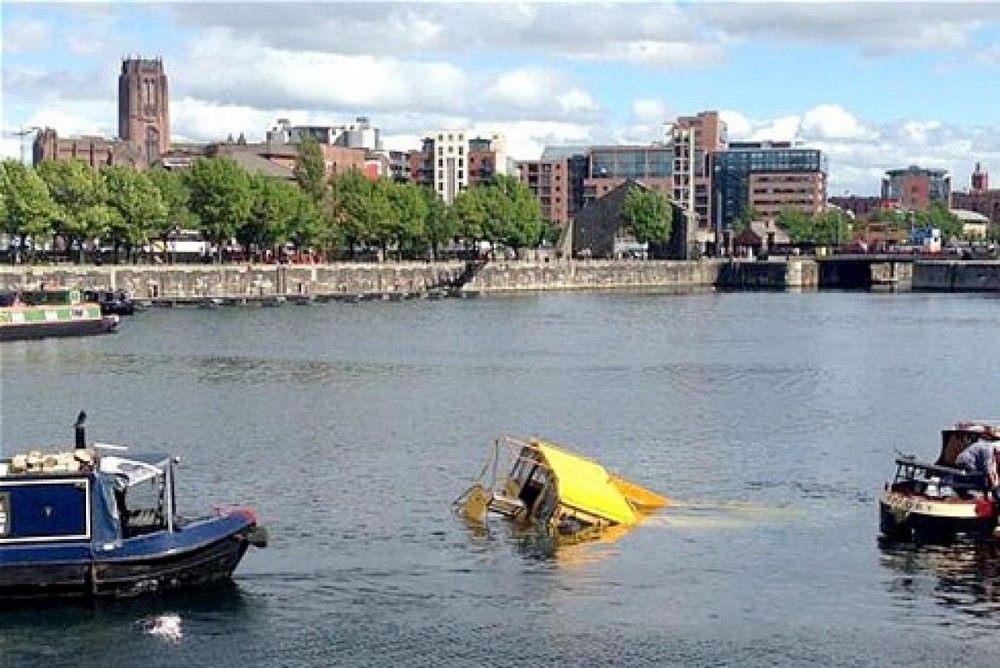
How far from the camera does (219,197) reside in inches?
6575

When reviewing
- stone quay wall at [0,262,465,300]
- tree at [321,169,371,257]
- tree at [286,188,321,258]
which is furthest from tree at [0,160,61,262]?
tree at [321,169,371,257]

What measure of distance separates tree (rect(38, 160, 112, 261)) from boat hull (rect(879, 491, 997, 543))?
118128mm

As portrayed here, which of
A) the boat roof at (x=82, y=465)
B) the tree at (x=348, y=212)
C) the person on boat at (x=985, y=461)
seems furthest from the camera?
the tree at (x=348, y=212)

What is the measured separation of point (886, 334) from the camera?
423ft

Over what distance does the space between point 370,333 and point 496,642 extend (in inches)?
3507

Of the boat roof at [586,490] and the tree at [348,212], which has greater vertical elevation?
the tree at [348,212]

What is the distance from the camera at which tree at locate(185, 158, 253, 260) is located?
16700cm

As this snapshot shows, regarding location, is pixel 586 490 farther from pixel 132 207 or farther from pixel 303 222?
pixel 303 222

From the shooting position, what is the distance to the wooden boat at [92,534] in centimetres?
3581

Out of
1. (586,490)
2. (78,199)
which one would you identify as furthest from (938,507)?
(78,199)

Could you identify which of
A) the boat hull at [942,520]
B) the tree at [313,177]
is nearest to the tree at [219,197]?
the tree at [313,177]

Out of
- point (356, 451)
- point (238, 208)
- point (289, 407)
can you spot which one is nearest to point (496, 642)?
point (356, 451)

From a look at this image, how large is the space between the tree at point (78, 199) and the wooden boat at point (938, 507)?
11730cm

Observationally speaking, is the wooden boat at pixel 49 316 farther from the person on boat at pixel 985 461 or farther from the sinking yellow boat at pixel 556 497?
the person on boat at pixel 985 461
